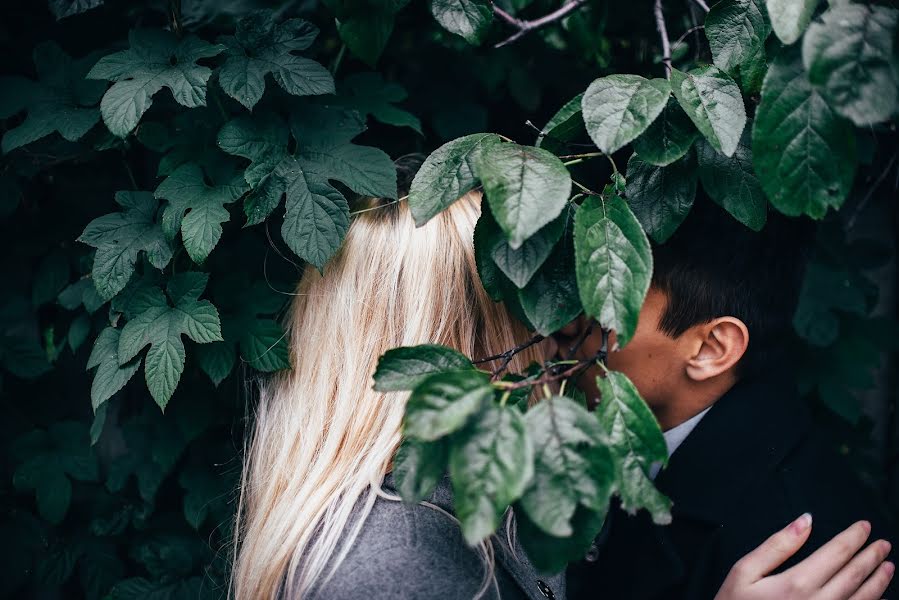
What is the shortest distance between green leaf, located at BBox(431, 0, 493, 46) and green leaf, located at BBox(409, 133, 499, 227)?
275mm

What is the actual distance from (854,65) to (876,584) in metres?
1.09

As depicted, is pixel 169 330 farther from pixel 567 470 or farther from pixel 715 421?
pixel 715 421

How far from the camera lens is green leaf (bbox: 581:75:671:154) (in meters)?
0.97

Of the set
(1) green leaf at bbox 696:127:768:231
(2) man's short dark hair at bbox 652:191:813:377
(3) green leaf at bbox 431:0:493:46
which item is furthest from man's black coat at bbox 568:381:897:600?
(3) green leaf at bbox 431:0:493:46

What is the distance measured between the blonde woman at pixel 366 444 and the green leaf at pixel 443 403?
0.56m

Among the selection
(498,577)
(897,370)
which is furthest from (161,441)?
(897,370)

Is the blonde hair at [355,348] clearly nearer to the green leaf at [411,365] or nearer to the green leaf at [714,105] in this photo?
the green leaf at [411,365]

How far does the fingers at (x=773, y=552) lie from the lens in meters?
1.31

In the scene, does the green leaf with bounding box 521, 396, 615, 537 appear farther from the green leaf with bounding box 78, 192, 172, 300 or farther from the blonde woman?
the green leaf with bounding box 78, 192, 172, 300

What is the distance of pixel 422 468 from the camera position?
883 mm

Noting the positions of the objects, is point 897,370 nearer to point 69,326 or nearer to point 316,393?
point 316,393

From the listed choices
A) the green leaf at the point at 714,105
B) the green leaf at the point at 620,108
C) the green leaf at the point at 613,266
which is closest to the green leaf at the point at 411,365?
the green leaf at the point at 613,266

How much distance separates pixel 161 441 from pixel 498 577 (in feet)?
3.15

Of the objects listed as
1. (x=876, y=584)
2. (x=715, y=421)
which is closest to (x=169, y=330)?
(x=715, y=421)
